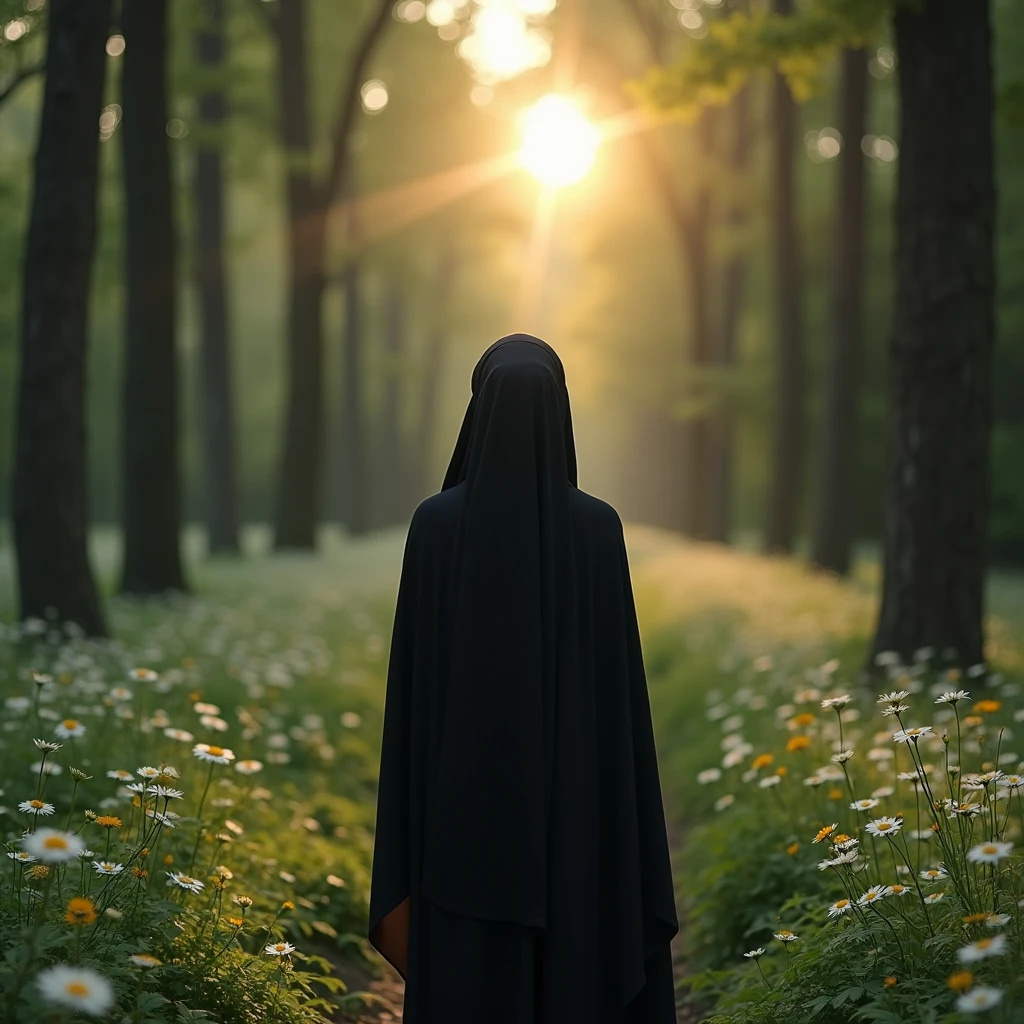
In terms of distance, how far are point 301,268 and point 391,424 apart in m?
18.5

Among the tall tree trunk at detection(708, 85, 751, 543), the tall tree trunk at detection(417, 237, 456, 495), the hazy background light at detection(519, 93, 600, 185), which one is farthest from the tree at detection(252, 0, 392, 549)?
the tall tree trunk at detection(417, 237, 456, 495)

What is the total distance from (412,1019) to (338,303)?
40039 mm

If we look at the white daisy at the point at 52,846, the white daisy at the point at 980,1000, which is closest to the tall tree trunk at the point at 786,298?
the white daisy at the point at 980,1000

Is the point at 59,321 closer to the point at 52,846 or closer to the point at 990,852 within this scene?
the point at 52,846

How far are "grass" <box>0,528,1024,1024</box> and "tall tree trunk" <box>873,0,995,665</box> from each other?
0.69 meters

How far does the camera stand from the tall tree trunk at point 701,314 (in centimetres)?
2317

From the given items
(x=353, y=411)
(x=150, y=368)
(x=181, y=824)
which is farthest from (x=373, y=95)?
(x=181, y=824)

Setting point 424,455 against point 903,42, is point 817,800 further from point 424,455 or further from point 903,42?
point 424,455

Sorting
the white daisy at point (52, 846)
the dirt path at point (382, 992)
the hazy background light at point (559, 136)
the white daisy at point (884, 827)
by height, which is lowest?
the dirt path at point (382, 992)

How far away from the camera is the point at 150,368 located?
13078mm

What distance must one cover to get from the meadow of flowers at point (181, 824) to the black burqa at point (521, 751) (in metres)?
0.65

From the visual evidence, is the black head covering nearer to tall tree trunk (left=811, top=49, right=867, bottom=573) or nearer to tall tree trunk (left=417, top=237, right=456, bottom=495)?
tall tree trunk (left=811, top=49, right=867, bottom=573)

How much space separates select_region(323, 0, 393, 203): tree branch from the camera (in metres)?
17.8

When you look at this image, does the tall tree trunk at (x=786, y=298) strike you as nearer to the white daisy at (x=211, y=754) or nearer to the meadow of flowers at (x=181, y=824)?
the meadow of flowers at (x=181, y=824)
